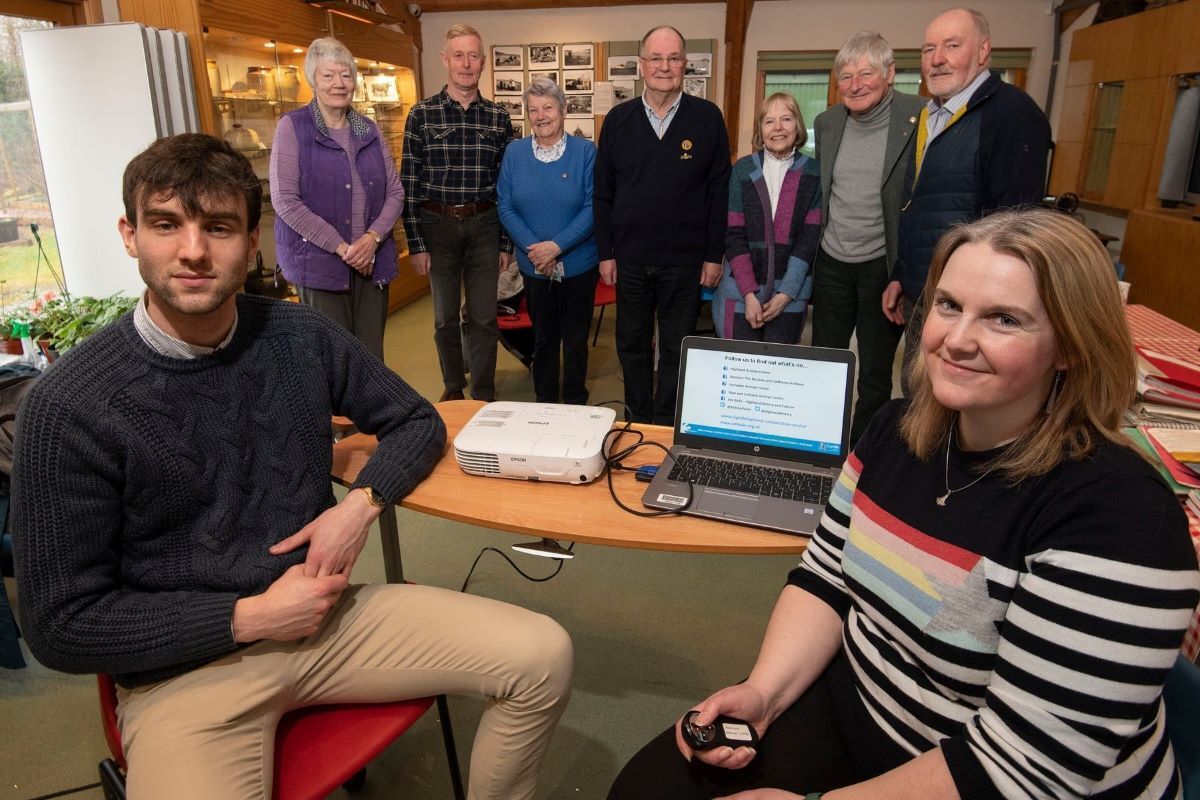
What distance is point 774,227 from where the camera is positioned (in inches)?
113

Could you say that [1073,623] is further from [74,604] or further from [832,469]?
[74,604]

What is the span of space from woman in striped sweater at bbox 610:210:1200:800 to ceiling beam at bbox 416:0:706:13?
6.13 meters

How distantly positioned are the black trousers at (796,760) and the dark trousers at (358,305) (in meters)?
2.34

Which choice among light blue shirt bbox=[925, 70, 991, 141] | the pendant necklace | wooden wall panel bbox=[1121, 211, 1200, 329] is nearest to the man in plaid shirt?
light blue shirt bbox=[925, 70, 991, 141]

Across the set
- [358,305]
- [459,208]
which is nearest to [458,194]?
[459,208]

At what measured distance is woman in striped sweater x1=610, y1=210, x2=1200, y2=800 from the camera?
2.58 feet

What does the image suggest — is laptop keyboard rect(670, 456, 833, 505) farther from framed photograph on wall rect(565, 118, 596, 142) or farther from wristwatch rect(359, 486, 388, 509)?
framed photograph on wall rect(565, 118, 596, 142)

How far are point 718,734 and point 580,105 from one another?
252 inches

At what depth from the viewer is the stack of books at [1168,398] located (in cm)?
149

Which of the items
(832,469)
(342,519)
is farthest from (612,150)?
(342,519)

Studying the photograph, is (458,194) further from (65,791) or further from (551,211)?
(65,791)

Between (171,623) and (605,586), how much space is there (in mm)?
1472

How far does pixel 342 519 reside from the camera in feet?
4.30

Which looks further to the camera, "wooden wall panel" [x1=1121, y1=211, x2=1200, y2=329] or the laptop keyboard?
"wooden wall panel" [x1=1121, y1=211, x2=1200, y2=329]
